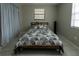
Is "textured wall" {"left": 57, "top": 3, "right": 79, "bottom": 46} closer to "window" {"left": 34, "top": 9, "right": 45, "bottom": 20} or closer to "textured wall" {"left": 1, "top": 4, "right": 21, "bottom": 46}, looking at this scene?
"window" {"left": 34, "top": 9, "right": 45, "bottom": 20}

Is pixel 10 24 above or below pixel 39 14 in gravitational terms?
below

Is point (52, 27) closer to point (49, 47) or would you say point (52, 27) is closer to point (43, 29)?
point (43, 29)

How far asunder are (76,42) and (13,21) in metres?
2.29

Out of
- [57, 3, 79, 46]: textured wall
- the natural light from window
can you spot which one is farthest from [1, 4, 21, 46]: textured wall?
[57, 3, 79, 46]: textured wall

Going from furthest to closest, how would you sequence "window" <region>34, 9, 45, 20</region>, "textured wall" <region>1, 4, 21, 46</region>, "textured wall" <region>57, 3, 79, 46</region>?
"textured wall" <region>57, 3, 79, 46</region>
"textured wall" <region>1, 4, 21, 46</region>
"window" <region>34, 9, 45, 20</region>

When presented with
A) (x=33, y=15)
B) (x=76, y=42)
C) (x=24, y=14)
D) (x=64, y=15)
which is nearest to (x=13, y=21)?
(x=24, y=14)

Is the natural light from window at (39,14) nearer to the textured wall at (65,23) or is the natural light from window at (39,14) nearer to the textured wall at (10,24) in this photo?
the textured wall at (65,23)

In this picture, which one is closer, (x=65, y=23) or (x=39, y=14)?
(x=39, y=14)

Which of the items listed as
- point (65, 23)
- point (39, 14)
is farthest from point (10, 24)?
point (65, 23)

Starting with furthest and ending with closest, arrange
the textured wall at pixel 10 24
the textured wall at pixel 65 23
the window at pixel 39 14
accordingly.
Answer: the textured wall at pixel 65 23 < the textured wall at pixel 10 24 < the window at pixel 39 14

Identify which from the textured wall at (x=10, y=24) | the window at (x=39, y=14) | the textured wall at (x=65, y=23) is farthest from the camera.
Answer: the textured wall at (x=65, y=23)

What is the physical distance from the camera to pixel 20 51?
8.07 ft

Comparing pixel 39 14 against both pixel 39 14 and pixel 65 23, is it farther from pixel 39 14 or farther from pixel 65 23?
pixel 65 23

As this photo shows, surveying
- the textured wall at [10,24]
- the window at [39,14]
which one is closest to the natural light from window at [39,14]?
the window at [39,14]
